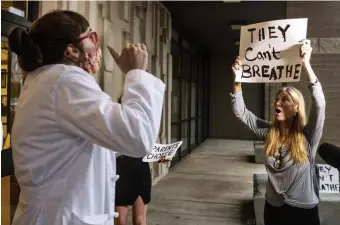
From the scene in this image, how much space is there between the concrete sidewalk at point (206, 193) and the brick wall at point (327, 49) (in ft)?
4.86

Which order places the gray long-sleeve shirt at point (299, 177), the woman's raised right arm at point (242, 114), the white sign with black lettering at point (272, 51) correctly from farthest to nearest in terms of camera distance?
the woman's raised right arm at point (242, 114)
the white sign with black lettering at point (272, 51)
the gray long-sleeve shirt at point (299, 177)

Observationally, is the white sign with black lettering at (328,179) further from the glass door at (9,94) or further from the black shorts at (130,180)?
the glass door at (9,94)

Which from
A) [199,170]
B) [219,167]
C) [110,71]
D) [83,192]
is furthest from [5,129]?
[219,167]

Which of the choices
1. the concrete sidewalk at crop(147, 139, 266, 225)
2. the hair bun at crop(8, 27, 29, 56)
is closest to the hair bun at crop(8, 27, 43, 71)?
the hair bun at crop(8, 27, 29, 56)

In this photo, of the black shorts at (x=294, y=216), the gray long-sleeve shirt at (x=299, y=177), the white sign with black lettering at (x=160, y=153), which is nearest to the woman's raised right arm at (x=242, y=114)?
the gray long-sleeve shirt at (x=299, y=177)

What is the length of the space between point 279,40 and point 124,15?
256 cm

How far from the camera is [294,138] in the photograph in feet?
6.84

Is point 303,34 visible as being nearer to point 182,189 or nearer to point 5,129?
point 5,129

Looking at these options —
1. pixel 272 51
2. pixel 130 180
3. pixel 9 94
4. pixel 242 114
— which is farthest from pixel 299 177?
pixel 9 94

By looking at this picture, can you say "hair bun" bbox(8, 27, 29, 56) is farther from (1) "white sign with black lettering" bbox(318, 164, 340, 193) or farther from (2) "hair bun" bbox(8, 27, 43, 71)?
(1) "white sign with black lettering" bbox(318, 164, 340, 193)

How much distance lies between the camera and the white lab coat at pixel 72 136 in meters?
0.92

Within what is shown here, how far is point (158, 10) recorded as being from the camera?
5.91 m

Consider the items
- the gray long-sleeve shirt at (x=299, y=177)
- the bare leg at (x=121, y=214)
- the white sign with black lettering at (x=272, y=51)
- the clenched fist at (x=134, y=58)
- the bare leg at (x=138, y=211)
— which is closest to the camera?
the clenched fist at (x=134, y=58)

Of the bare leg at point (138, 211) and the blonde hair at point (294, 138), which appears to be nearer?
the blonde hair at point (294, 138)
